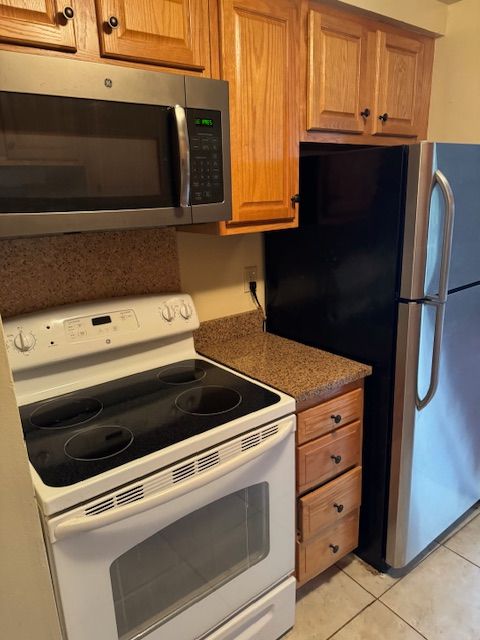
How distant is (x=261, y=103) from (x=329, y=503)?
1381 mm

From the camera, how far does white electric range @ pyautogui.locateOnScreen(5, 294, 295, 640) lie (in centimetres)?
100

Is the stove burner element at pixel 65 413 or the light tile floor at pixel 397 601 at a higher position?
the stove burner element at pixel 65 413

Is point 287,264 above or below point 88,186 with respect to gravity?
below

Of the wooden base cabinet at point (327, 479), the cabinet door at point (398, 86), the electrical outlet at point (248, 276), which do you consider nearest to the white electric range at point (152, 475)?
the wooden base cabinet at point (327, 479)

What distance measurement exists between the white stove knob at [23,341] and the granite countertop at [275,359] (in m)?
0.65

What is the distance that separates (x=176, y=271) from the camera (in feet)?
5.66

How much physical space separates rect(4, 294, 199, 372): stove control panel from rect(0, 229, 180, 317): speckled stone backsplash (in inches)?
3.1

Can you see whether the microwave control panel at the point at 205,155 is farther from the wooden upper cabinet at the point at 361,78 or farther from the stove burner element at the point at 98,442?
the stove burner element at the point at 98,442

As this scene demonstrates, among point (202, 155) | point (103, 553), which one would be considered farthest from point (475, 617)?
point (202, 155)

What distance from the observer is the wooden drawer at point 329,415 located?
4.75 feet

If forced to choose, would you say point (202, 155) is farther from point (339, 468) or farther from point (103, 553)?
point (339, 468)

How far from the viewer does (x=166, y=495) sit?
1054 millimetres

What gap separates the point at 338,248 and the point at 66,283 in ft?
3.16

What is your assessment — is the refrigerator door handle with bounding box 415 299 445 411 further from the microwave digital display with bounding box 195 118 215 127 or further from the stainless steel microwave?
the microwave digital display with bounding box 195 118 215 127
